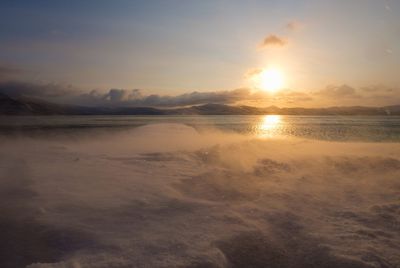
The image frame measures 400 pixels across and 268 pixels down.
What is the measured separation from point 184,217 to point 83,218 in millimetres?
2607

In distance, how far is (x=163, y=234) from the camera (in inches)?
301

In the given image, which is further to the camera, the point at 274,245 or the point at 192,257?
the point at 274,245

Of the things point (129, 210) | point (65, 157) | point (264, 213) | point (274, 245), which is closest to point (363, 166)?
point (264, 213)

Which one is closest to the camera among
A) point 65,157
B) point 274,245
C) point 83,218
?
point 274,245

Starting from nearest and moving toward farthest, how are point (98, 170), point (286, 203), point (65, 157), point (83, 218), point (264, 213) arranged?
point (83, 218) → point (264, 213) → point (286, 203) → point (98, 170) → point (65, 157)

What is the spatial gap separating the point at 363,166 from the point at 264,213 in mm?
8961

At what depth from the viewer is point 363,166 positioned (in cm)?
1584

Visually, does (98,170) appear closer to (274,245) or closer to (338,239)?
(274,245)

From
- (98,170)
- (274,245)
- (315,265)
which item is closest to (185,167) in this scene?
(98,170)

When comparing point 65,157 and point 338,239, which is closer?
point 338,239

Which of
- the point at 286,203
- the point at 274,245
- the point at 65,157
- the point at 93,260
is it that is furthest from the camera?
the point at 65,157

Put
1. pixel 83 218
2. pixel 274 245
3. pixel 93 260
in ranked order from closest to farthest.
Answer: pixel 93 260 → pixel 274 245 → pixel 83 218

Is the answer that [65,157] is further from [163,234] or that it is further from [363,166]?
[363,166]

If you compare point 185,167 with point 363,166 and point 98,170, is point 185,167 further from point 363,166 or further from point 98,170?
point 363,166
